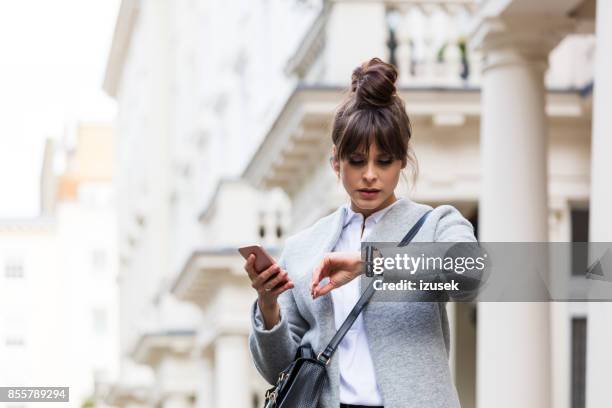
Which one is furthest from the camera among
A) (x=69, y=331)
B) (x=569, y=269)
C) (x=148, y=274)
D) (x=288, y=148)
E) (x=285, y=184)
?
(x=69, y=331)

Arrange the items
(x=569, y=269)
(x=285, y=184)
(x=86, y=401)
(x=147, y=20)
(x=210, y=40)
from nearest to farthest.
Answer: (x=569, y=269) < (x=285, y=184) < (x=210, y=40) < (x=147, y=20) < (x=86, y=401)

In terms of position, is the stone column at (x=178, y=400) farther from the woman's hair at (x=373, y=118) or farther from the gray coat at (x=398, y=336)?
the woman's hair at (x=373, y=118)

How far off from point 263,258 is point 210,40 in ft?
96.5

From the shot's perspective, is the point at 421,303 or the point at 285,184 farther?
the point at 285,184

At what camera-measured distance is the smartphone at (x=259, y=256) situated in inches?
157

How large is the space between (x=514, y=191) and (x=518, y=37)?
3.58ft

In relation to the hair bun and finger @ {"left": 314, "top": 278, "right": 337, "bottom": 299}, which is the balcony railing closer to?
the hair bun

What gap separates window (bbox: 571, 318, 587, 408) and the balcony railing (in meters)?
2.48

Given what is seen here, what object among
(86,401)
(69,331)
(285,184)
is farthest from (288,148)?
(69,331)

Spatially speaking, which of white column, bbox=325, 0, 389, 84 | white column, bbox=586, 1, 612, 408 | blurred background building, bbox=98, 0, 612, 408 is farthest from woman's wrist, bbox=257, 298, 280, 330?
white column, bbox=325, 0, 389, 84

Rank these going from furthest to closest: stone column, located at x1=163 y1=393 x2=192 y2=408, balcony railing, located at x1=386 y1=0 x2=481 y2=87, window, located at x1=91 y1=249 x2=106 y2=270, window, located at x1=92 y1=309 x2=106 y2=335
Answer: window, located at x1=91 y1=249 x2=106 y2=270 → window, located at x1=92 y1=309 x2=106 y2=335 → stone column, located at x1=163 y1=393 x2=192 y2=408 → balcony railing, located at x1=386 y1=0 x2=481 y2=87

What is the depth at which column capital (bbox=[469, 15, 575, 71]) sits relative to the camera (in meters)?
11.6

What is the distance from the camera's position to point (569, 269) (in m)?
15.1

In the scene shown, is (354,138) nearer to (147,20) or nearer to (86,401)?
(147,20)
